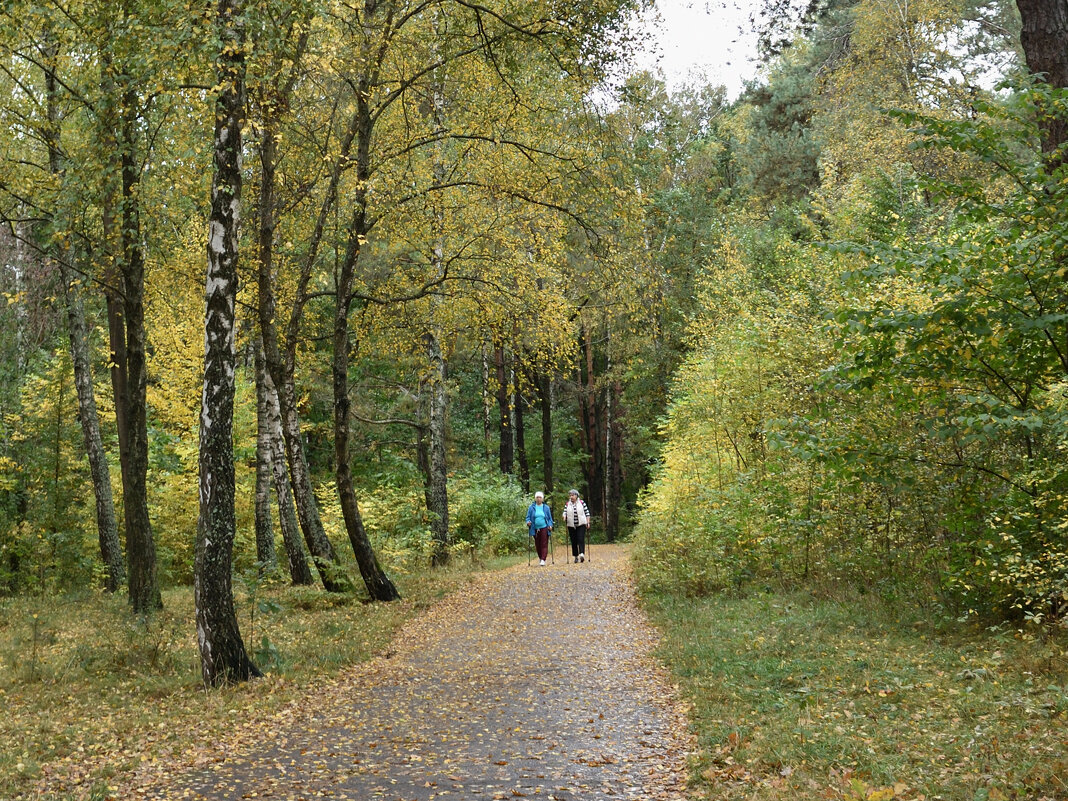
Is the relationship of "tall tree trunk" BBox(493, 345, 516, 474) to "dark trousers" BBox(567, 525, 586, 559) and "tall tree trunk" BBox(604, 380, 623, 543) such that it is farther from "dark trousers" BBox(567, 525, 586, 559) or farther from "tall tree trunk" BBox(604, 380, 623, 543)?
"dark trousers" BBox(567, 525, 586, 559)

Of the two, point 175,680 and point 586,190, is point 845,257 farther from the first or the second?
point 175,680

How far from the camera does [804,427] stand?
7957 millimetres

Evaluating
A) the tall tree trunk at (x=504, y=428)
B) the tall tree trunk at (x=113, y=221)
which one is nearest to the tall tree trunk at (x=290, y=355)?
the tall tree trunk at (x=113, y=221)

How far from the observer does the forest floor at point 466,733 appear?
5426 millimetres

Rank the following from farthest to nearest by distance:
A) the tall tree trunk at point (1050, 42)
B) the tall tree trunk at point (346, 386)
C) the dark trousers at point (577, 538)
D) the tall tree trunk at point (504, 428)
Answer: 1. the tall tree trunk at point (504, 428)
2. the dark trousers at point (577, 538)
3. the tall tree trunk at point (346, 386)
4. the tall tree trunk at point (1050, 42)

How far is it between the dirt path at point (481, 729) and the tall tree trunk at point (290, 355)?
330cm

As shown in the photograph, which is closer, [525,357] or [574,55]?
[574,55]

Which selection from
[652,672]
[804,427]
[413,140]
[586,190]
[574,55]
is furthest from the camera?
[413,140]

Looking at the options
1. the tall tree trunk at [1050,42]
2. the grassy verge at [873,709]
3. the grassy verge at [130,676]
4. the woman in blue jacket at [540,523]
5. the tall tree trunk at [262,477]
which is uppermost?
the tall tree trunk at [1050,42]

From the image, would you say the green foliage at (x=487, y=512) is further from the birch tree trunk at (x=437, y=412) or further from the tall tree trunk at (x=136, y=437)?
the tall tree trunk at (x=136, y=437)

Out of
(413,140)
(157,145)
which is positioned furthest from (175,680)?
(413,140)

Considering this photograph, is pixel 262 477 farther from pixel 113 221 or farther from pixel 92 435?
pixel 113 221

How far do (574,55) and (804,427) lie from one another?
517 centimetres

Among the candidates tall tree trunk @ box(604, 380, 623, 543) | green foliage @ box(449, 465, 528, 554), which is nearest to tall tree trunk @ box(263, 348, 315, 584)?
green foliage @ box(449, 465, 528, 554)
